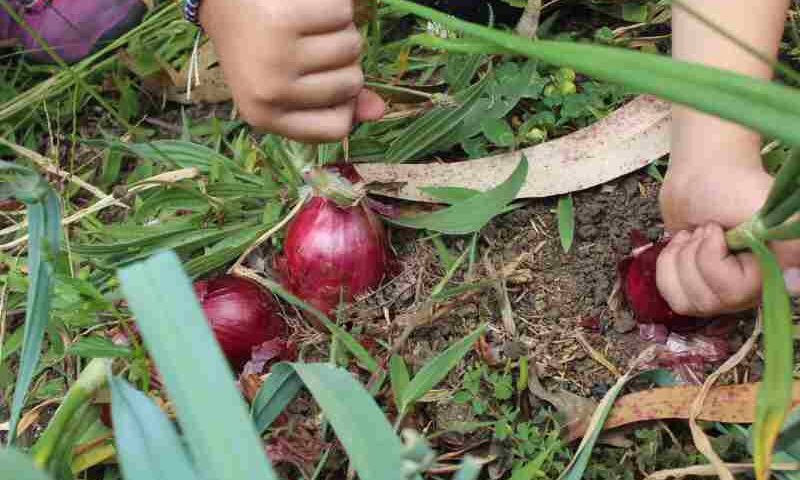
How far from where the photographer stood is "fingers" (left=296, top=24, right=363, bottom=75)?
896mm

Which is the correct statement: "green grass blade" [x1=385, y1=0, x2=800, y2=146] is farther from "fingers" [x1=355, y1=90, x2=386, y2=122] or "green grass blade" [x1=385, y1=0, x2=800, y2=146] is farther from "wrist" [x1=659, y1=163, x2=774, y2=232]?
"fingers" [x1=355, y1=90, x2=386, y2=122]

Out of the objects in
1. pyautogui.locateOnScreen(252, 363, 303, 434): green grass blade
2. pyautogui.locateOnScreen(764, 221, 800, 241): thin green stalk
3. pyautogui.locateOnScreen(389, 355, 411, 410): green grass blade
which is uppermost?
pyautogui.locateOnScreen(764, 221, 800, 241): thin green stalk

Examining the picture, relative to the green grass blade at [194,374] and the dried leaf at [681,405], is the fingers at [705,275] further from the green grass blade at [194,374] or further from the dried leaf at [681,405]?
the green grass blade at [194,374]

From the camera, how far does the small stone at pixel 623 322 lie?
1039mm

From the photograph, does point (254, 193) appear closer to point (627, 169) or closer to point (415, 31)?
point (415, 31)

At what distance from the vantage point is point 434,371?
950 mm

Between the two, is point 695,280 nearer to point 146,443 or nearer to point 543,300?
point 543,300

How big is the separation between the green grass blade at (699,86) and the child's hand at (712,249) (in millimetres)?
462

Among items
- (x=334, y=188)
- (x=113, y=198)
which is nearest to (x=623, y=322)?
(x=334, y=188)

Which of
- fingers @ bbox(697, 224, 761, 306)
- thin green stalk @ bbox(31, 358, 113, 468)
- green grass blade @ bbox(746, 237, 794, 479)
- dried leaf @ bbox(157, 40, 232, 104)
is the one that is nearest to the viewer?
green grass blade @ bbox(746, 237, 794, 479)

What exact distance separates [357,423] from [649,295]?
0.47 metres

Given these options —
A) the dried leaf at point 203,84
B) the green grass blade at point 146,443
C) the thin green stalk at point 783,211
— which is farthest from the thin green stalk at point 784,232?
the dried leaf at point 203,84

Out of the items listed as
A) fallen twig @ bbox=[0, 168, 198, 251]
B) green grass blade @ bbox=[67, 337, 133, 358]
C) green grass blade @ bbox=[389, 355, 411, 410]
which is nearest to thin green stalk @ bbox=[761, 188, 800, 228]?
green grass blade @ bbox=[389, 355, 411, 410]

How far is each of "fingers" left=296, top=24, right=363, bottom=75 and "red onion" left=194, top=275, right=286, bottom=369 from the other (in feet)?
0.99
